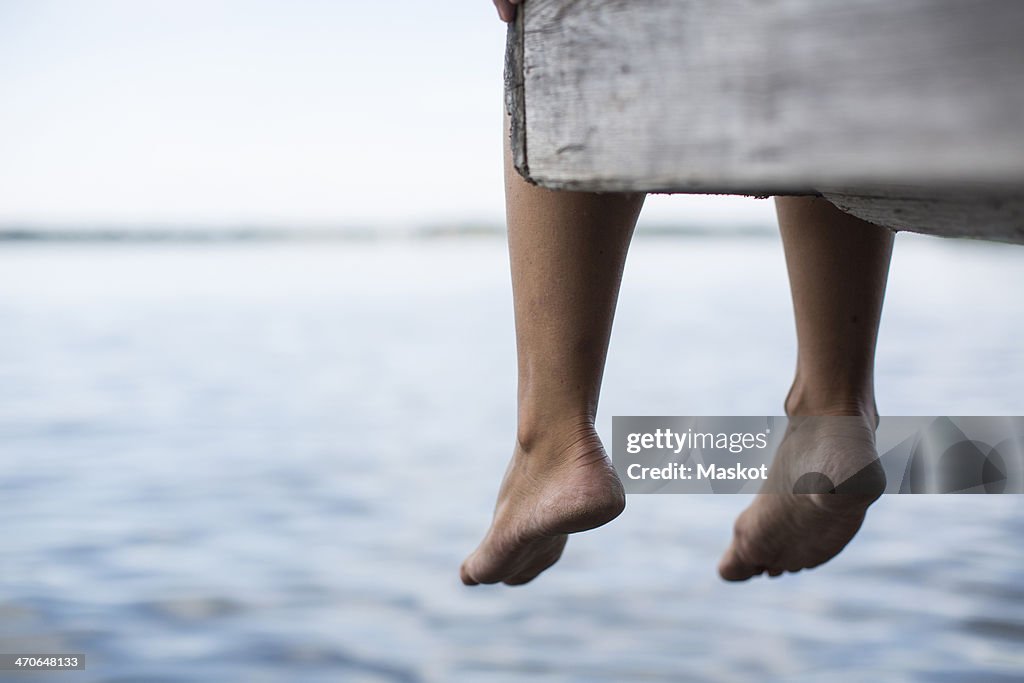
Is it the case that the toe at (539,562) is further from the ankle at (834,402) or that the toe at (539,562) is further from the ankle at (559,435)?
the ankle at (834,402)

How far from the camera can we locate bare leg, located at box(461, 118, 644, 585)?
2.90 ft

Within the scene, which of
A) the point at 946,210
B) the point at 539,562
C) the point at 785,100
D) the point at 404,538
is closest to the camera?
the point at 785,100

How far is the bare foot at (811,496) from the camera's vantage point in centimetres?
111

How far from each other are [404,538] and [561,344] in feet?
3.66

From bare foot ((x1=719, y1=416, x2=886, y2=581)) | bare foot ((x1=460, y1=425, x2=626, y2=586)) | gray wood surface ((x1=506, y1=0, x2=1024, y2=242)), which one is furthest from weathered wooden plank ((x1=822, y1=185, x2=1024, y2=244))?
bare foot ((x1=719, y1=416, x2=886, y2=581))

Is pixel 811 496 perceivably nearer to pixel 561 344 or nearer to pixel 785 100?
pixel 561 344

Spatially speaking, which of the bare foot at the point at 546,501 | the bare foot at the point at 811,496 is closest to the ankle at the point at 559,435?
the bare foot at the point at 546,501

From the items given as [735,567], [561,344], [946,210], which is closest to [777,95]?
[946,210]

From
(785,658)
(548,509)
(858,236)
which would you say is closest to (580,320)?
(548,509)

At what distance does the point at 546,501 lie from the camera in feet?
3.18

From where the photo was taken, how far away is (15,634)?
1484mm

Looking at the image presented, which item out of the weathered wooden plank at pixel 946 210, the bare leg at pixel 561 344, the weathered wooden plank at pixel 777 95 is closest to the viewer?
the weathered wooden plank at pixel 777 95

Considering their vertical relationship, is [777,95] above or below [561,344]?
above

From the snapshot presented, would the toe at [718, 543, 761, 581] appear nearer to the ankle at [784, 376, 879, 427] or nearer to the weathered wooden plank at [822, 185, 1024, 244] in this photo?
the ankle at [784, 376, 879, 427]
